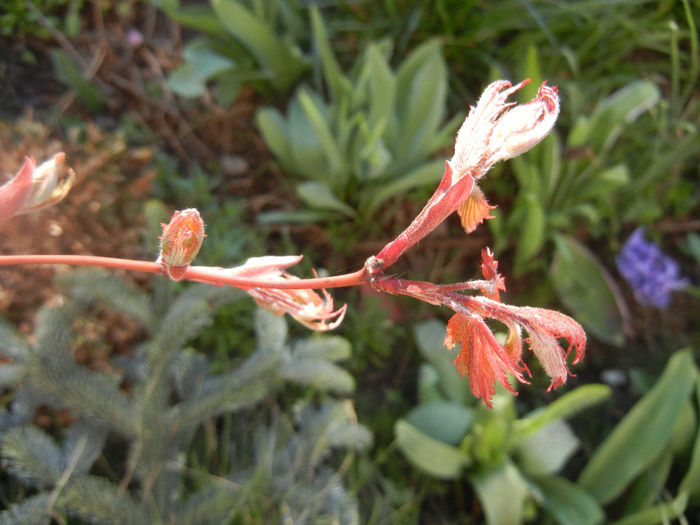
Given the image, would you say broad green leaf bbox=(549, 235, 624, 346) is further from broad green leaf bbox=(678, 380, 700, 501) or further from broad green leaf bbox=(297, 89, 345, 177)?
broad green leaf bbox=(297, 89, 345, 177)

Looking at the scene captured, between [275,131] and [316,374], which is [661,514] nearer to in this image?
[316,374]

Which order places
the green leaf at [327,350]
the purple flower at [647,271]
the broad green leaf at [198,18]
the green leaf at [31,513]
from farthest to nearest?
the purple flower at [647,271] → the broad green leaf at [198,18] → the green leaf at [327,350] → the green leaf at [31,513]

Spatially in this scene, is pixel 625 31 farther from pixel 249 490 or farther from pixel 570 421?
pixel 249 490

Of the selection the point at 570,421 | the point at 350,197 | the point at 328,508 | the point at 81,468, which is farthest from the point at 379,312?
the point at 81,468

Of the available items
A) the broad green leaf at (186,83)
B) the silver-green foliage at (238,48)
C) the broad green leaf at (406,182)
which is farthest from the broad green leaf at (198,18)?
the broad green leaf at (406,182)

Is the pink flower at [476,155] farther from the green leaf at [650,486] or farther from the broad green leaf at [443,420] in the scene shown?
the green leaf at [650,486]
